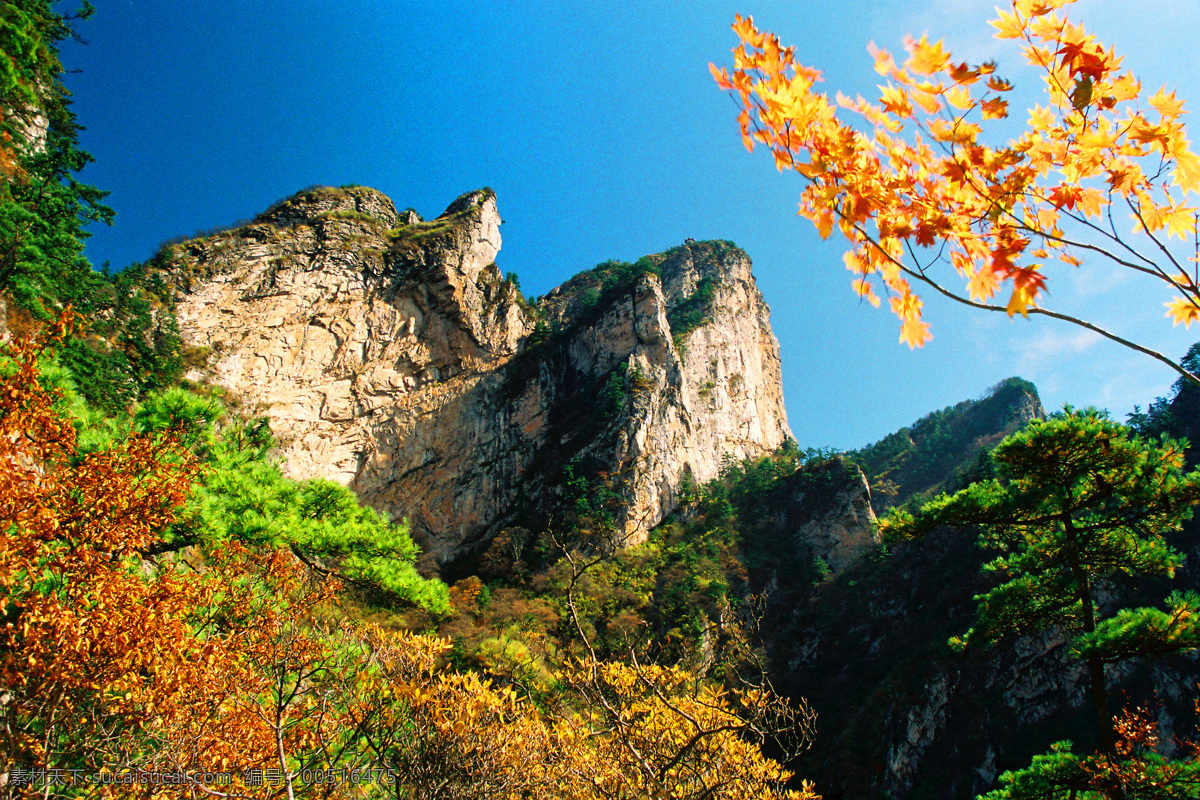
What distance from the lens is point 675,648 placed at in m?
14.8

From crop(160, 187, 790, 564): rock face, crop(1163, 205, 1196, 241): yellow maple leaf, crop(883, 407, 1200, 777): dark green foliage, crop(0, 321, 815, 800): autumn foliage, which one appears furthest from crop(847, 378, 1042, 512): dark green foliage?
crop(1163, 205, 1196, 241): yellow maple leaf

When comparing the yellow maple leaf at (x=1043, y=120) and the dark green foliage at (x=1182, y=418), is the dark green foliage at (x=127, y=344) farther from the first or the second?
the dark green foliage at (x=1182, y=418)

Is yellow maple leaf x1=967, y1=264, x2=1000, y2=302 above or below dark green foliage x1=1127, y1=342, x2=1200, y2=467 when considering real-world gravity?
below

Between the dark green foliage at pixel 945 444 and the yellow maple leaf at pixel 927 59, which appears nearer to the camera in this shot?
the yellow maple leaf at pixel 927 59

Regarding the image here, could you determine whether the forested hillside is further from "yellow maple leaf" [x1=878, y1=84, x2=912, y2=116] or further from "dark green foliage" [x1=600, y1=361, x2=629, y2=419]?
"yellow maple leaf" [x1=878, y1=84, x2=912, y2=116]

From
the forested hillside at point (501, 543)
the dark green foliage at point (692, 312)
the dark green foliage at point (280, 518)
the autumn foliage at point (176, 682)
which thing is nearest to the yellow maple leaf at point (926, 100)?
the forested hillside at point (501, 543)

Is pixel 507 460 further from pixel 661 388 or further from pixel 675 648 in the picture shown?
pixel 675 648

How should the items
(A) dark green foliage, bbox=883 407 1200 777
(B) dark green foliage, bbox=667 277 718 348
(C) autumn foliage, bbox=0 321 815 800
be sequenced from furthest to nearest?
1. (B) dark green foliage, bbox=667 277 718 348
2. (A) dark green foliage, bbox=883 407 1200 777
3. (C) autumn foliage, bbox=0 321 815 800

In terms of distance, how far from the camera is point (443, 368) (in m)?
25.8

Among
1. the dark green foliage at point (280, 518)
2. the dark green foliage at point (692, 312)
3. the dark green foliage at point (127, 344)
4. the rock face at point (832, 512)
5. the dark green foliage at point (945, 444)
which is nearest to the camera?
the dark green foliage at point (280, 518)

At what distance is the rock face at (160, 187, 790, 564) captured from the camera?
70.8ft

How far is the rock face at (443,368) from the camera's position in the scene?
2158 cm

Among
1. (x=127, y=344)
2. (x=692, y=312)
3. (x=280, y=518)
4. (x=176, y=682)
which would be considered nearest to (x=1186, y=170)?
(x=176, y=682)

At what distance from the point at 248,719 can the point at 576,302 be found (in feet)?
105
